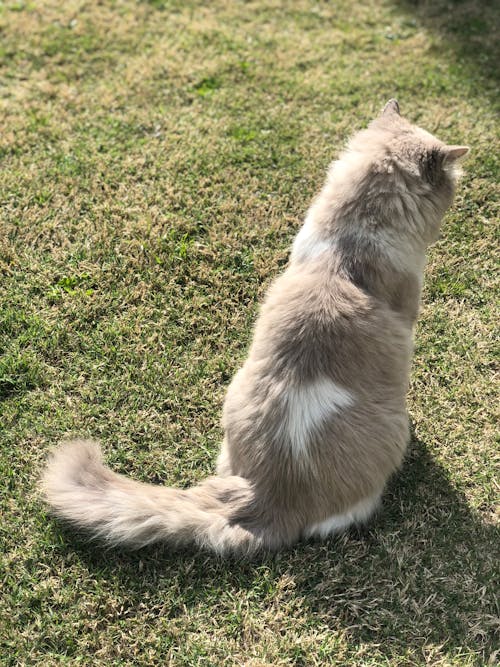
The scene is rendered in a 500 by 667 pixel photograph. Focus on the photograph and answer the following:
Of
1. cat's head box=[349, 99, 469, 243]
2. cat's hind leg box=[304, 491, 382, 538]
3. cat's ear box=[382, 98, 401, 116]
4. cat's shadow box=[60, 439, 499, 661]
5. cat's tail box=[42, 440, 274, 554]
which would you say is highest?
cat's ear box=[382, 98, 401, 116]

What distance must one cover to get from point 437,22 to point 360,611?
16.8 ft

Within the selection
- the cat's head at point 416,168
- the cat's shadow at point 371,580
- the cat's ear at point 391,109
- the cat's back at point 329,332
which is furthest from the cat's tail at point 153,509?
the cat's ear at point 391,109

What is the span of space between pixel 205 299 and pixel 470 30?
373cm

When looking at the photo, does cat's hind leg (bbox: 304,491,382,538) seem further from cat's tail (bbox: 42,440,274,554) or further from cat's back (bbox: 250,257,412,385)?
cat's back (bbox: 250,257,412,385)

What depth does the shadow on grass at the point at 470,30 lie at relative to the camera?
498 cm

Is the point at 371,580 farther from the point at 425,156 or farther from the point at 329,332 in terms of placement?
the point at 425,156

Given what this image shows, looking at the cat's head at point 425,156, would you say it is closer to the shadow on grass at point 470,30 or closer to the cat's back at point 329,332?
the cat's back at point 329,332

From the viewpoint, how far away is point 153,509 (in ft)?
8.30

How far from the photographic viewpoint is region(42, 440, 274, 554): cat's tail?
2.54m

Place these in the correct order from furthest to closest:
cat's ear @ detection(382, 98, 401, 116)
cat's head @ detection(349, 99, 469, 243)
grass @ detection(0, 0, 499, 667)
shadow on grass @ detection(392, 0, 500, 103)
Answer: shadow on grass @ detection(392, 0, 500, 103) → cat's ear @ detection(382, 98, 401, 116) → cat's head @ detection(349, 99, 469, 243) → grass @ detection(0, 0, 499, 667)

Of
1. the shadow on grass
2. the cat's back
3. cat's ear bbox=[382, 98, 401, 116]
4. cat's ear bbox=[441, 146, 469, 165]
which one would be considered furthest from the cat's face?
the shadow on grass

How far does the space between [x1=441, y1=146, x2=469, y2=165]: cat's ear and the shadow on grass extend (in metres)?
2.50

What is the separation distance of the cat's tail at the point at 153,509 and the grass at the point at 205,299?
7.7 inches

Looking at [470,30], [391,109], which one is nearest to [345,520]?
[391,109]
